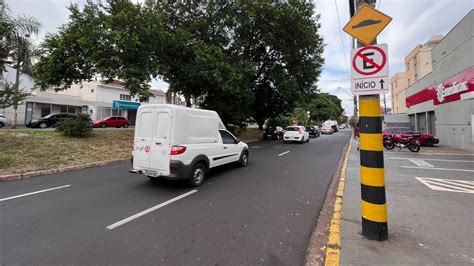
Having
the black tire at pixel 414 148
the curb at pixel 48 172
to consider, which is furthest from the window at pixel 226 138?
the black tire at pixel 414 148

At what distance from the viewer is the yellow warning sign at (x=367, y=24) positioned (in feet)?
10.3

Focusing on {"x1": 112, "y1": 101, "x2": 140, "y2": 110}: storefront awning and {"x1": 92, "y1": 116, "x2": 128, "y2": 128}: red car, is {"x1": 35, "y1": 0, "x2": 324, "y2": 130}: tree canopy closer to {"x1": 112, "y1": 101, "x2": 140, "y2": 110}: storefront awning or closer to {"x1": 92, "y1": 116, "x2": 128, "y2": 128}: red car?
{"x1": 92, "y1": 116, "x2": 128, "y2": 128}: red car

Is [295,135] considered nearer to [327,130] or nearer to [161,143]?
[161,143]

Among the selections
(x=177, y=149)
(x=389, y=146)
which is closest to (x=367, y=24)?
(x=177, y=149)

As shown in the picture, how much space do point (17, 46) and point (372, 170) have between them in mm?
20831

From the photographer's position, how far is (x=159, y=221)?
12.7 feet

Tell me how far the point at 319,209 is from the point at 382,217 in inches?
59.9

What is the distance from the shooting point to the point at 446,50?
16141 millimetres

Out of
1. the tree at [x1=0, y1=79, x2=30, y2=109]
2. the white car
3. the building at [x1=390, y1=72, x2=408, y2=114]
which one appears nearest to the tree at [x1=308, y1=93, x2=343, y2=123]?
the building at [x1=390, y1=72, x2=408, y2=114]

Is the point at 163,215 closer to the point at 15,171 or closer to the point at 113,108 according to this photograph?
the point at 15,171

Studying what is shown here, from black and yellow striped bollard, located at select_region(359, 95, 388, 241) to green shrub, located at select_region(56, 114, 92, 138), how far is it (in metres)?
14.6

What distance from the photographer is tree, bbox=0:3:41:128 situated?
9383mm

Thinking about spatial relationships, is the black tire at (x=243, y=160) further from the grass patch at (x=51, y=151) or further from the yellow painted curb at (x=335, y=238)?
the grass patch at (x=51, y=151)

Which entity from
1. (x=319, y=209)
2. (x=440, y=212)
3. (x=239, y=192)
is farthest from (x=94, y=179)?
(x=440, y=212)
